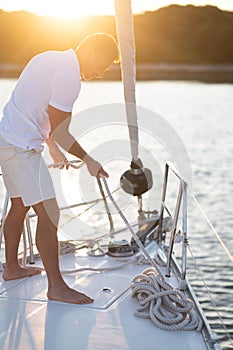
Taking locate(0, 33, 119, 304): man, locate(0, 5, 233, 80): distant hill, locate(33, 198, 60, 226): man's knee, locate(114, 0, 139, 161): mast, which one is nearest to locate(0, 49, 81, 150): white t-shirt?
locate(0, 33, 119, 304): man

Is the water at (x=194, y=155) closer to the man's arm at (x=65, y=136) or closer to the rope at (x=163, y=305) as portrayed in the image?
the rope at (x=163, y=305)

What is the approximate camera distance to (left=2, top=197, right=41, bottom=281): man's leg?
398cm

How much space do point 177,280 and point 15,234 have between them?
3.41 ft

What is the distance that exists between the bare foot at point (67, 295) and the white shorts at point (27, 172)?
1.69 ft

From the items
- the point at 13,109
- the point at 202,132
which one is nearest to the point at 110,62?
the point at 13,109

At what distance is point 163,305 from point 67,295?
548mm

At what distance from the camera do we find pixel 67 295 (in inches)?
149

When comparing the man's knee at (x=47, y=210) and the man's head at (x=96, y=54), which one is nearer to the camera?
the man's head at (x=96, y=54)

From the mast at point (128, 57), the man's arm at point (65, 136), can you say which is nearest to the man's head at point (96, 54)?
the man's arm at point (65, 136)

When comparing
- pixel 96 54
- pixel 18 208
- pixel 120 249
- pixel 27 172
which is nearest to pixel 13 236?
pixel 18 208

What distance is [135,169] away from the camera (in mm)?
4945

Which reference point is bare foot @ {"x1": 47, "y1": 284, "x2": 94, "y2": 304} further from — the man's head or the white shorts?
the man's head

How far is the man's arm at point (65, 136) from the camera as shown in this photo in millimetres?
3484

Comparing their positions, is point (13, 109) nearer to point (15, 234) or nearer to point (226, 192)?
point (15, 234)
